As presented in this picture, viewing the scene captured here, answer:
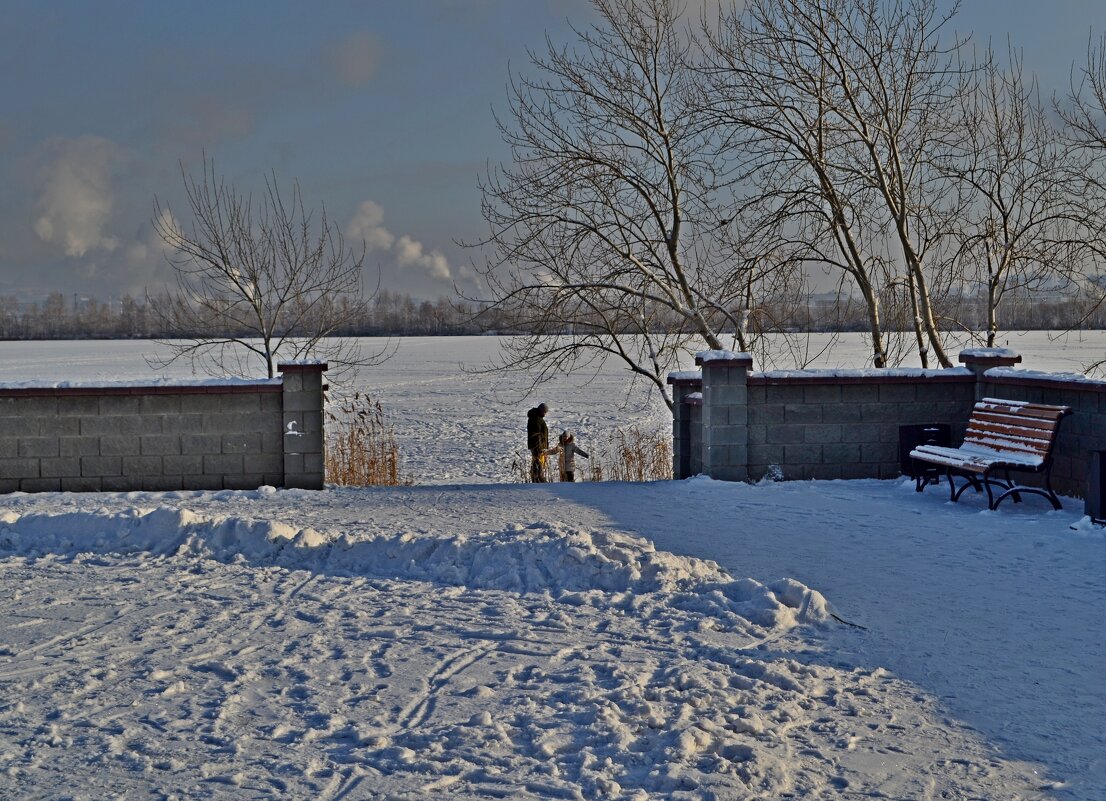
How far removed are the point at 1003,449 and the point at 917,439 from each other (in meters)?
1.25

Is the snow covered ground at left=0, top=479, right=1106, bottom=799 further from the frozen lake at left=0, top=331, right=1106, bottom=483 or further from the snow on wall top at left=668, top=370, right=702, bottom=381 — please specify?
the frozen lake at left=0, top=331, right=1106, bottom=483

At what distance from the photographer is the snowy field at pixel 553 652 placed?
13.4 ft

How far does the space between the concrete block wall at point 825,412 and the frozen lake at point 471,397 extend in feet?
11.5

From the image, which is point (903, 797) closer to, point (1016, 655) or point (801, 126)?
point (1016, 655)

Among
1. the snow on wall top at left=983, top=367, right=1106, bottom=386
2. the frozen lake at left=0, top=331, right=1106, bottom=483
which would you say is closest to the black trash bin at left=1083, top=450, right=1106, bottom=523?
the snow on wall top at left=983, top=367, right=1106, bottom=386

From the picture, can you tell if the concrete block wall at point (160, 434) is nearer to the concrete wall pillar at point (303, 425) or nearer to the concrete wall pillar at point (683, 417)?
the concrete wall pillar at point (303, 425)

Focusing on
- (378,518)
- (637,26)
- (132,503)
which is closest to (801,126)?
(637,26)

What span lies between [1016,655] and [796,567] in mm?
2113

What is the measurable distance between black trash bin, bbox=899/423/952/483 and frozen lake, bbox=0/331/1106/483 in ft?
13.1

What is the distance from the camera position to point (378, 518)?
31.0 ft

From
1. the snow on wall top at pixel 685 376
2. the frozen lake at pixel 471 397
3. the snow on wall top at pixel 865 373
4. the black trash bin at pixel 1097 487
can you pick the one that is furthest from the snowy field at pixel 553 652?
the frozen lake at pixel 471 397

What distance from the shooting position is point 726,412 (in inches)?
453

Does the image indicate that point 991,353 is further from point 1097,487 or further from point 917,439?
point 1097,487

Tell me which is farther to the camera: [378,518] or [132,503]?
[132,503]
